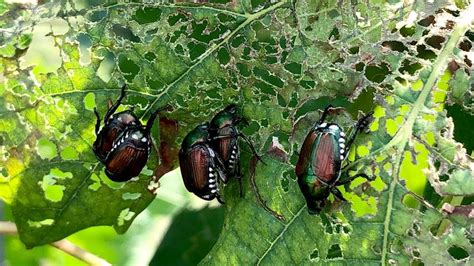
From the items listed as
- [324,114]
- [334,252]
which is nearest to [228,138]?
[324,114]

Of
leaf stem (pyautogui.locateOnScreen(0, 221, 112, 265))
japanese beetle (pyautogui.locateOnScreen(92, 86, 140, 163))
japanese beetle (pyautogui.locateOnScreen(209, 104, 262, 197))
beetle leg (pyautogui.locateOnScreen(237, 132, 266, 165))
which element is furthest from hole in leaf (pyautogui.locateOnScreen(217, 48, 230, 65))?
leaf stem (pyautogui.locateOnScreen(0, 221, 112, 265))

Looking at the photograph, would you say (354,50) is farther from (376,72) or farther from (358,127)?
(358,127)

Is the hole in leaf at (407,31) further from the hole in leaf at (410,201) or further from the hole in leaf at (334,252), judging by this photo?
the hole in leaf at (334,252)

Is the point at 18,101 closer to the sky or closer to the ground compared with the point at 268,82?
closer to the ground

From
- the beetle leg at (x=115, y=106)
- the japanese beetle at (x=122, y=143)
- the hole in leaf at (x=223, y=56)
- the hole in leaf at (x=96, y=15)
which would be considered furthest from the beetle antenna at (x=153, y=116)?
the hole in leaf at (x=96, y=15)

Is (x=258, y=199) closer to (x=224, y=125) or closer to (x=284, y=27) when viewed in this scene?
(x=224, y=125)

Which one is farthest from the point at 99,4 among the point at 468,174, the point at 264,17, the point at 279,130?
the point at 468,174
